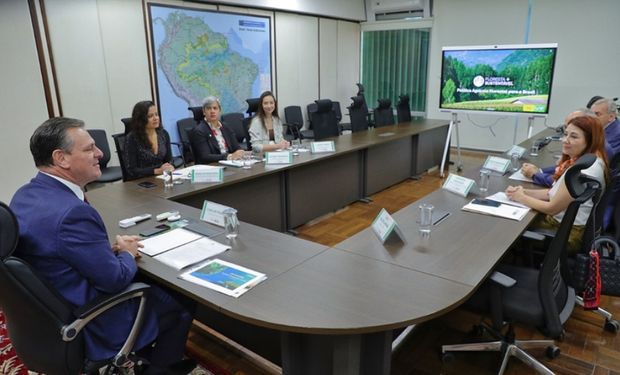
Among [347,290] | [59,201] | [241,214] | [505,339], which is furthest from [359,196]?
[59,201]

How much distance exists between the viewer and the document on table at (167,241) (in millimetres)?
1820

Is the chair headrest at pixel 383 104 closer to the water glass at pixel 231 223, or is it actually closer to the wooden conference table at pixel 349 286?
the wooden conference table at pixel 349 286

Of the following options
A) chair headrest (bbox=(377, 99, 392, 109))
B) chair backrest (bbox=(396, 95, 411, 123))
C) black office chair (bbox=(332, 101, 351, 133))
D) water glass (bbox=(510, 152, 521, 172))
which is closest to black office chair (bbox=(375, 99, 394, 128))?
chair headrest (bbox=(377, 99, 392, 109))

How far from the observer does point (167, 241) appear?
1.91 m

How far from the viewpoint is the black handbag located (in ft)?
6.63

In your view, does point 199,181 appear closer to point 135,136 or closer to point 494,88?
point 135,136

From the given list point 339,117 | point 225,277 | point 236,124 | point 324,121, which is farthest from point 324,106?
point 225,277

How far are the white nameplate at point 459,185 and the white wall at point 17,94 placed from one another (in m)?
4.05

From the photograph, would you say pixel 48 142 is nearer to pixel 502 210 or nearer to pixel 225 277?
pixel 225 277

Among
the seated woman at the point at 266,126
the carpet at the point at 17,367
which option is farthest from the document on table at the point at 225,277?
the seated woman at the point at 266,126

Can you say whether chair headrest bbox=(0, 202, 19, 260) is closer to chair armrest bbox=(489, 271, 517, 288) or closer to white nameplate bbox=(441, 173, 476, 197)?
chair armrest bbox=(489, 271, 517, 288)

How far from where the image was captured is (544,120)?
7016 mm

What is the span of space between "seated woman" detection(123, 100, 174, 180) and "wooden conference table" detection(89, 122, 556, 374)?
3.99 ft

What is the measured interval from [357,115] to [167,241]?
14.8 ft
